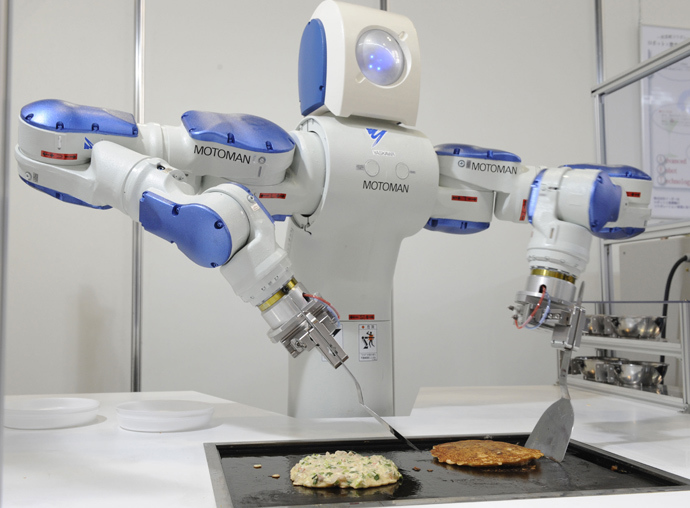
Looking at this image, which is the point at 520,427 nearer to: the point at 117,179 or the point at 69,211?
the point at 117,179

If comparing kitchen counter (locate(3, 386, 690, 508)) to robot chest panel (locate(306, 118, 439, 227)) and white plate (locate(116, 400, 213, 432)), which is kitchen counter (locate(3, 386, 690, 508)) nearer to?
white plate (locate(116, 400, 213, 432))

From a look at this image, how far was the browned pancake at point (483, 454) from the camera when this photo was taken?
3.18ft

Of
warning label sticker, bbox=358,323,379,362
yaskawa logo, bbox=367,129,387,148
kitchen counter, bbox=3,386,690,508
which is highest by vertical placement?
yaskawa logo, bbox=367,129,387,148

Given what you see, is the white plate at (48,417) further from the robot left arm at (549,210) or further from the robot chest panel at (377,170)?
the robot left arm at (549,210)

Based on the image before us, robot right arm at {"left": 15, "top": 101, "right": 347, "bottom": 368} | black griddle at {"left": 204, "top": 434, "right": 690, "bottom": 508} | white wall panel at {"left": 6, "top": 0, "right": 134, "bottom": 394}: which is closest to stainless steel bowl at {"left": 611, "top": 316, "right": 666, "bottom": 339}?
black griddle at {"left": 204, "top": 434, "right": 690, "bottom": 508}

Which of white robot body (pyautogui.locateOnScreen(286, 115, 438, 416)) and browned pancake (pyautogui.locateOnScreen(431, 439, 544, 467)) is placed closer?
browned pancake (pyautogui.locateOnScreen(431, 439, 544, 467))

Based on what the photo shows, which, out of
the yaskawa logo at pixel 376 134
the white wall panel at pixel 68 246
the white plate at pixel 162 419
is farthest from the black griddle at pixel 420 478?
the white wall panel at pixel 68 246

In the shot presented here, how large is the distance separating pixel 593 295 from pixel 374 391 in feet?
5.66

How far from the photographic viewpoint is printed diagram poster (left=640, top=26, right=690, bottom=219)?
220cm

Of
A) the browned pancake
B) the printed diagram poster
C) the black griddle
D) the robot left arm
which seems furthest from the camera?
the printed diagram poster

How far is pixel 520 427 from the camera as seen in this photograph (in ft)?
4.17

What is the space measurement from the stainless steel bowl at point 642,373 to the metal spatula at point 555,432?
691mm

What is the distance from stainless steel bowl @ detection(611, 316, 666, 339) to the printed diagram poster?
0.62 m

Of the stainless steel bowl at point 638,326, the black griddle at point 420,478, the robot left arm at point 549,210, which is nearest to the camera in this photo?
the black griddle at point 420,478
